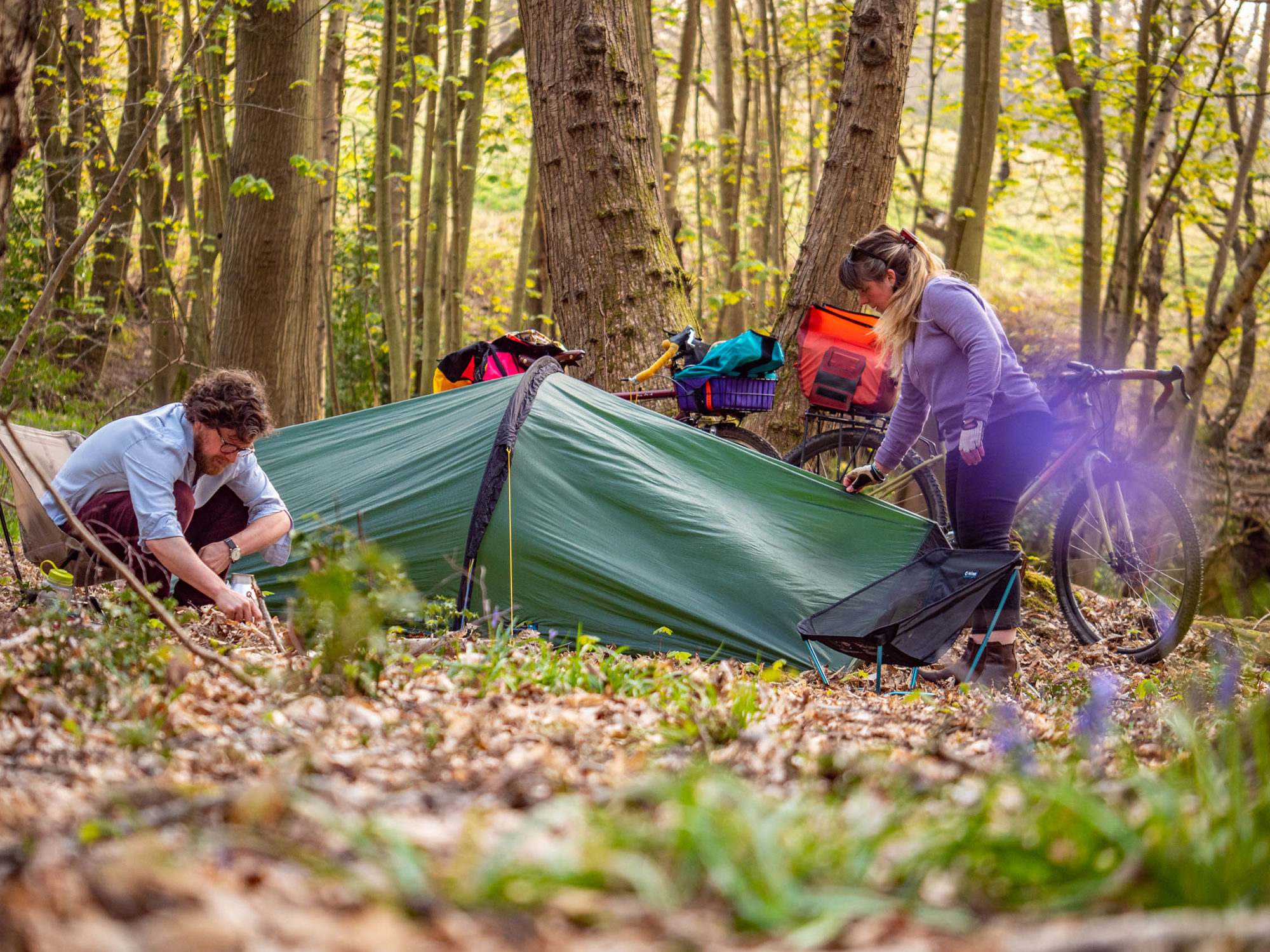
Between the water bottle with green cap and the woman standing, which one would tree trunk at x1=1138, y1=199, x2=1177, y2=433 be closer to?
the woman standing

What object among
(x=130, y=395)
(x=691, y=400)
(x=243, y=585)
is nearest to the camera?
(x=243, y=585)

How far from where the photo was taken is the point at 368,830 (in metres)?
1.38

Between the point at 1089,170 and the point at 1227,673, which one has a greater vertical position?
the point at 1089,170

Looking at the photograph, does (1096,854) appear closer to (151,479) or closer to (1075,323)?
(151,479)

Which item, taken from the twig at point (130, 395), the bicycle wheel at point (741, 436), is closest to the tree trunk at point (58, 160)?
the twig at point (130, 395)

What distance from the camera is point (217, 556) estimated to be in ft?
12.1

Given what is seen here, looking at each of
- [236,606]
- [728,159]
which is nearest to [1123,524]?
[236,606]

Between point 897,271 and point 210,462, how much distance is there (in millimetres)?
2510

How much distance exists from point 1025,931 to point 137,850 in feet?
3.48

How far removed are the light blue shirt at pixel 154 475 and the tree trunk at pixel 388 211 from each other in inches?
160

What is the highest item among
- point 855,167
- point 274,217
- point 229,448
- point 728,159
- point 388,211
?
point 728,159

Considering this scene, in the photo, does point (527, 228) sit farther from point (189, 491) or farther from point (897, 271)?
point (189, 491)

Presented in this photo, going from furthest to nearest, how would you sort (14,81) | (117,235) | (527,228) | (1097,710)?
(117,235)
(527,228)
(1097,710)
(14,81)

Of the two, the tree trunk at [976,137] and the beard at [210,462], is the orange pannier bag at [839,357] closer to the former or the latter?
the beard at [210,462]
